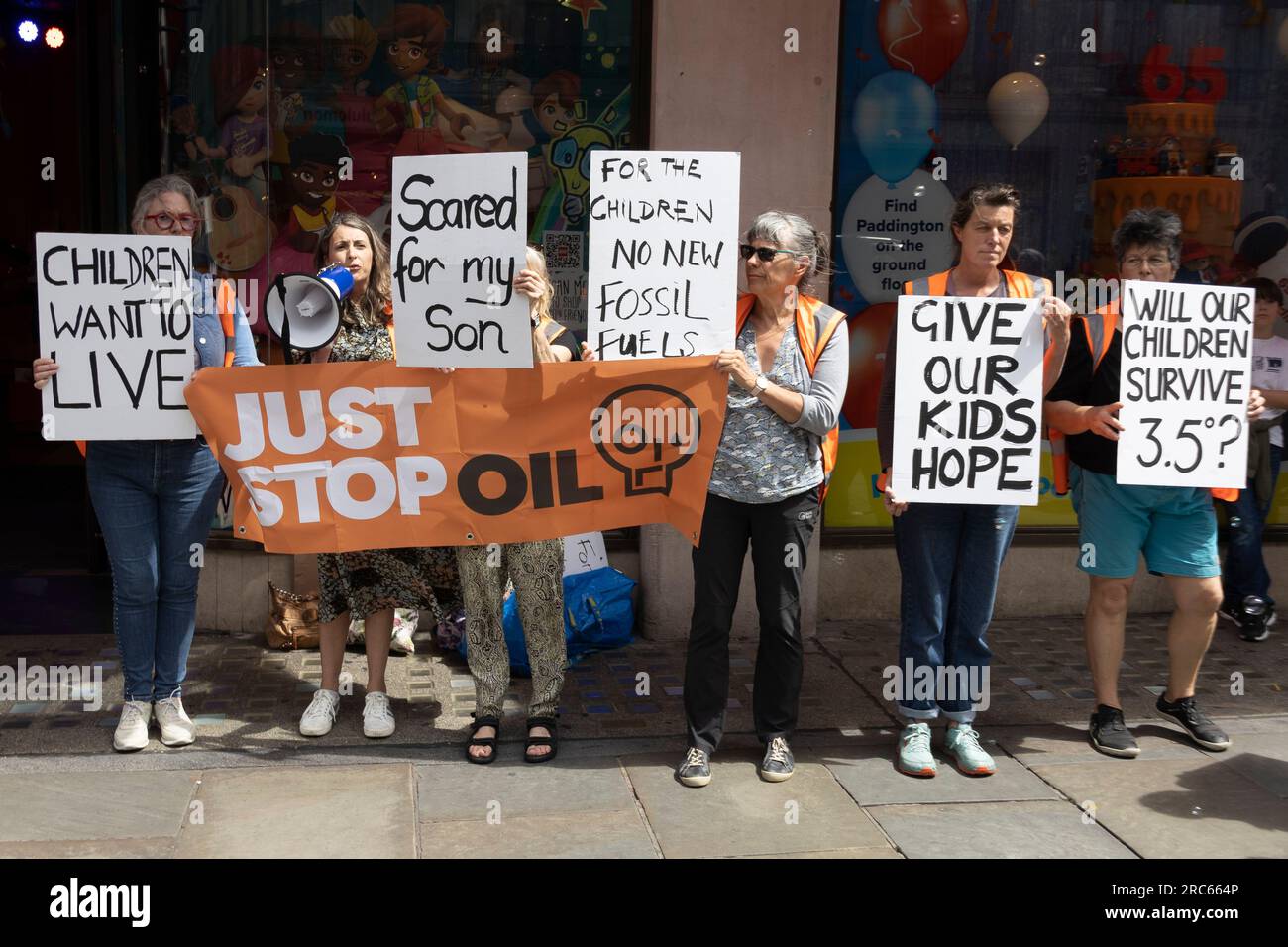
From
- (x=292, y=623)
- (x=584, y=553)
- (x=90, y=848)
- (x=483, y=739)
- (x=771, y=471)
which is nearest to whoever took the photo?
(x=90, y=848)

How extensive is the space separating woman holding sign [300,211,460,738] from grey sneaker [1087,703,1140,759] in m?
2.61

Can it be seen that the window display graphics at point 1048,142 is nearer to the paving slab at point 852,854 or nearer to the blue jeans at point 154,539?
the paving slab at point 852,854

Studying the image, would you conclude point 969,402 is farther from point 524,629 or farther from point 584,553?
point 584,553

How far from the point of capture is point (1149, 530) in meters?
5.11

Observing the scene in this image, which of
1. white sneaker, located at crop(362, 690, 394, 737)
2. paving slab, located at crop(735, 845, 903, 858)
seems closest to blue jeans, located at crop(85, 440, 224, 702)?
white sneaker, located at crop(362, 690, 394, 737)

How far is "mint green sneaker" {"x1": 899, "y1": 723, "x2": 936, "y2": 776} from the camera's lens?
4.82m

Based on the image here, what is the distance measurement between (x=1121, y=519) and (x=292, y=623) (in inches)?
148

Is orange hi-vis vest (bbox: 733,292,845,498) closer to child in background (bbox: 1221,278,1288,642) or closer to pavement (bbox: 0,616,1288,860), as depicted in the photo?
pavement (bbox: 0,616,1288,860)

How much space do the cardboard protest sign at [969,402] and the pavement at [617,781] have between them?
1115 mm

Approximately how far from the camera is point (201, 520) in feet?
16.5

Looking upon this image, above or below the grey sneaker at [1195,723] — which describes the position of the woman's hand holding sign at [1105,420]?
above

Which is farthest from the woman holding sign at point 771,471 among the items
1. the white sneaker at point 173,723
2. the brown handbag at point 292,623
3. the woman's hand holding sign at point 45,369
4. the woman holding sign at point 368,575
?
the woman's hand holding sign at point 45,369

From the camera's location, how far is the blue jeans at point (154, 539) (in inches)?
193

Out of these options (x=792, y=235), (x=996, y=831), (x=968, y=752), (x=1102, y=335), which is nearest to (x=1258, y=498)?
(x=1102, y=335)
